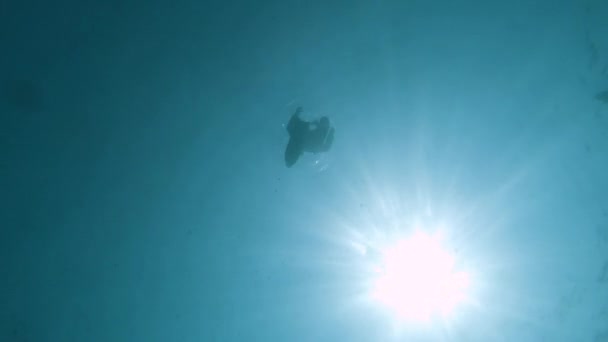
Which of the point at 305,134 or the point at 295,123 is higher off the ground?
the point at 295,123

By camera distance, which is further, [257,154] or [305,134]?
[257,154]

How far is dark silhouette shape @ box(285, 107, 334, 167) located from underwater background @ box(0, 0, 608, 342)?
103cm

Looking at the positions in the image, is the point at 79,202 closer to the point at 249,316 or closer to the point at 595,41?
the point at 249,316

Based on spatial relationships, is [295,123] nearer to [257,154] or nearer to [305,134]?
[305,134]

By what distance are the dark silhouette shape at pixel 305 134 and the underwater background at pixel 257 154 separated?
3.39 feet

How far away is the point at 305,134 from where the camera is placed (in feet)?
35.5

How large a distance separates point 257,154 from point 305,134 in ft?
8.36

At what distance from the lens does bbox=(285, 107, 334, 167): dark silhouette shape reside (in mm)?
10797

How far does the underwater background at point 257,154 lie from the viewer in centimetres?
1098

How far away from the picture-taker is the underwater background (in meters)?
11.0

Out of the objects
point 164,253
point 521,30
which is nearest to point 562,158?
point 521,30

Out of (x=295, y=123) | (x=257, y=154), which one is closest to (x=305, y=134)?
(x=295, y=123)

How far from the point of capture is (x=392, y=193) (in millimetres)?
14109

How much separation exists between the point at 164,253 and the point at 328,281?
7090 mm
